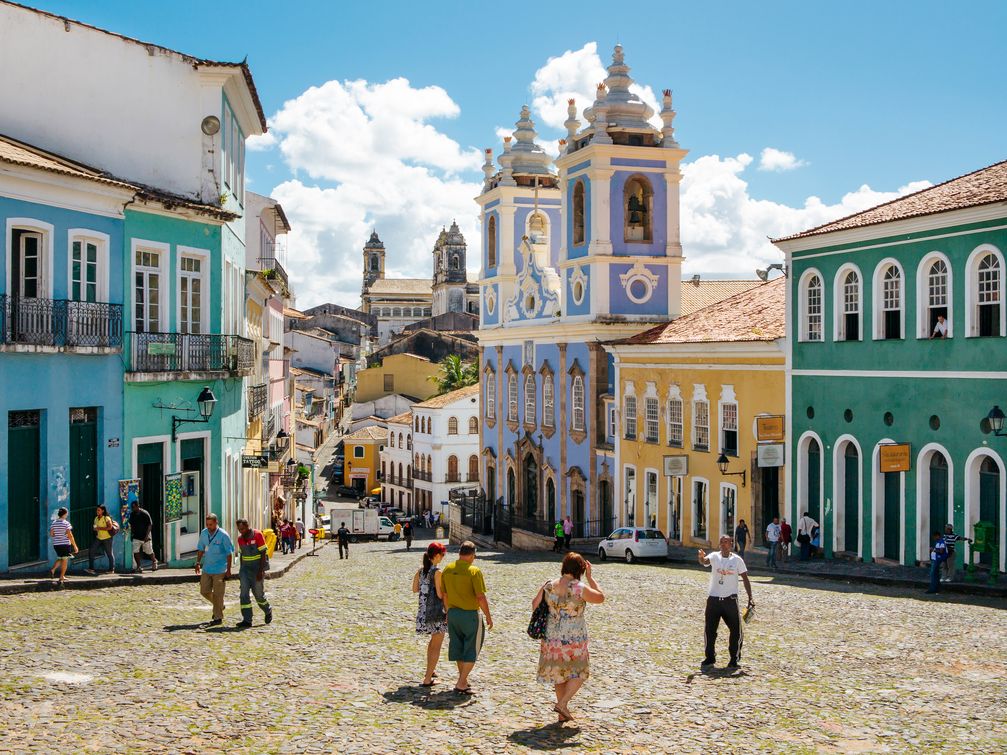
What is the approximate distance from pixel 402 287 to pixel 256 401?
15110 centimetres

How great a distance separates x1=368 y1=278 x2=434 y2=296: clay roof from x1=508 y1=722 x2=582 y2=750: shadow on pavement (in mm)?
168094

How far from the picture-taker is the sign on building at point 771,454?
92.8ft

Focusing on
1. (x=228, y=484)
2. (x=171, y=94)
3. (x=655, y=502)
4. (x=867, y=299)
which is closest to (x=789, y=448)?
(x=867, y=299)

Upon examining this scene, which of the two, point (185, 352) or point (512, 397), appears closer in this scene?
point (185, 352)

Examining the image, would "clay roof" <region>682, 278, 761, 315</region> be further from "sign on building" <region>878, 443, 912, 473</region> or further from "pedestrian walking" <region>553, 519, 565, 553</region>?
"sign on building" <region>878, 443, 912, 473</region>

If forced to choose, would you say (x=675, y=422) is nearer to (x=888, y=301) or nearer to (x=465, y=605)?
(x=888, y=301)

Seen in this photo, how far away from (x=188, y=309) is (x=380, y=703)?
13005 millimetres

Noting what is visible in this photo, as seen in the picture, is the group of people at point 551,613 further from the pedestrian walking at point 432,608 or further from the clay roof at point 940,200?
the clay roof at point 940,200

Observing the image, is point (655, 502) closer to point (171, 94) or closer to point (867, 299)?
point (867, 299)

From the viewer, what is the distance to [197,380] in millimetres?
22203

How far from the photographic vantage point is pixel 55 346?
1836 centimetres

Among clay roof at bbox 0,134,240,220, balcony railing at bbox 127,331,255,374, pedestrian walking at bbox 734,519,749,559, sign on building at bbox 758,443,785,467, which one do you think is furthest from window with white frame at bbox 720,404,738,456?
clay roof at bbox 0,134,240,220

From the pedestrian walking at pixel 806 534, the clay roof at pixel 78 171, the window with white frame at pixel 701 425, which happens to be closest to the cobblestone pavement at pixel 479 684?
the clay roof at pixel 78 171

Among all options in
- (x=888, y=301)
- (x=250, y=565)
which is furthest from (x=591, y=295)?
(x=250, y=565)
